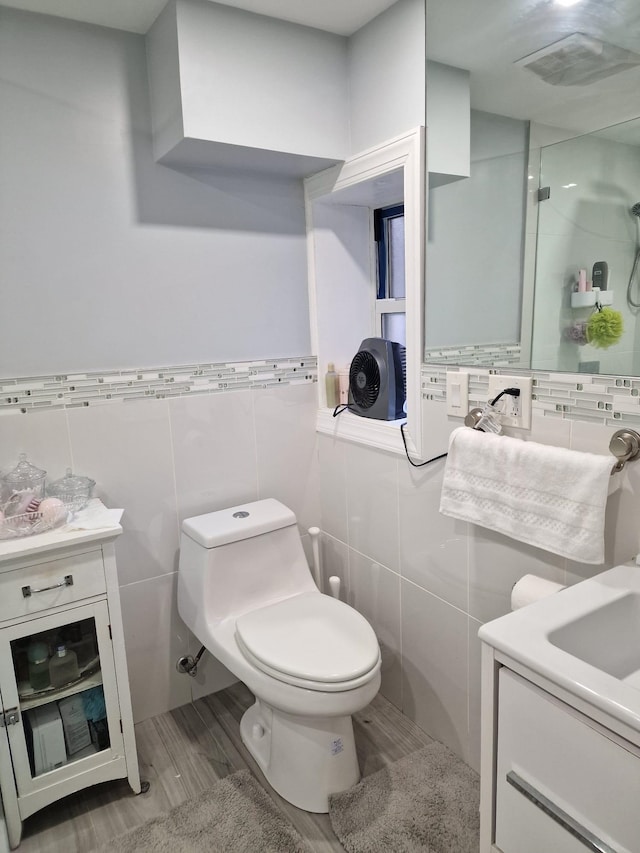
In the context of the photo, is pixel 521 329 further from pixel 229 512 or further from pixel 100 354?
pixel 100 354

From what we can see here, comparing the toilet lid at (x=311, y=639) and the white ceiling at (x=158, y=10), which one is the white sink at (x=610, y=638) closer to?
the toilet lid at (x=311, y=639)

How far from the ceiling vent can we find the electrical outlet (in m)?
0.67

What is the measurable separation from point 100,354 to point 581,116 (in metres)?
1.46

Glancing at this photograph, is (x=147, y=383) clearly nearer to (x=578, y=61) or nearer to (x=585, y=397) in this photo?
(x=585, y=397)

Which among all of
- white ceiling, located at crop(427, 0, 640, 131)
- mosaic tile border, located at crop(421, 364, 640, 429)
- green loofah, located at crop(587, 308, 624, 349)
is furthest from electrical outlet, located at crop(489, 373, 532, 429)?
white ceiling, located at crop(427, 0, 640, 131)

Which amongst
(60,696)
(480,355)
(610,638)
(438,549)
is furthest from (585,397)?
(60,696)

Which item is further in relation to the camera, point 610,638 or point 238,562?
point 238,562

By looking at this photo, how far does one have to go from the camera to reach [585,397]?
125cm

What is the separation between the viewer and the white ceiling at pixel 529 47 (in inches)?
46.6

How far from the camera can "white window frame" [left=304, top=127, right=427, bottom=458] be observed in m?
1.63

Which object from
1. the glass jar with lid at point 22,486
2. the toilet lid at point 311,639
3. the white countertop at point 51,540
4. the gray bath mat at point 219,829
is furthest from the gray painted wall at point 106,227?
the gray bath mat at point 219,829

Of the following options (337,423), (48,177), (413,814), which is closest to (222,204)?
(48,177)

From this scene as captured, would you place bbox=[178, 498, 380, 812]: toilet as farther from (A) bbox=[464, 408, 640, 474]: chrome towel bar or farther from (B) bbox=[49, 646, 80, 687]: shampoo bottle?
(A) bbox=[464, 408, 640, 474]: chrome towel bar

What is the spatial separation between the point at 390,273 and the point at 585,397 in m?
1.20
